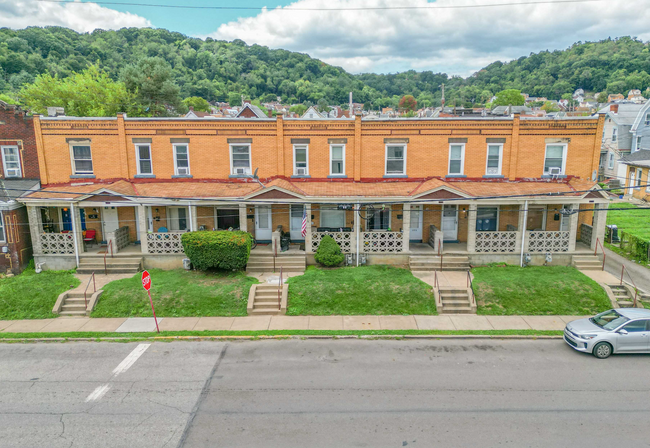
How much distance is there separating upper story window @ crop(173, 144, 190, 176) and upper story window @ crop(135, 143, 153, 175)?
56.5 inches

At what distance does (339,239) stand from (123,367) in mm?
11234

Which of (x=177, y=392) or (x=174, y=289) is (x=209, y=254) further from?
(x=177, y=392)

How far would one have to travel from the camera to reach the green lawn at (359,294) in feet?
Result: 55.2

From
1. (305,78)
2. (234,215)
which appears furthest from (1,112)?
(305,78)

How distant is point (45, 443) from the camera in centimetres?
924

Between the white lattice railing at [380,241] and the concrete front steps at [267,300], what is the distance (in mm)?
4967

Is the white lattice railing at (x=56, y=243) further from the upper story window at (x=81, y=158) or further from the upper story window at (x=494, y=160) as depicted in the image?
the upper story window at (x=494, y=160)

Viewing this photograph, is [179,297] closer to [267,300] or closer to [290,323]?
[267,300]

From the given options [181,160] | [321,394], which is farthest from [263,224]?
[321,394]

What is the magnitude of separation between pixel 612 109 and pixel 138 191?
214 ft

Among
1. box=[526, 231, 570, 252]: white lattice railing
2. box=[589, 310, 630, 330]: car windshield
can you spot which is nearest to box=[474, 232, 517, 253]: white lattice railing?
box=[526, 231, 570, 252]: white lattice railing

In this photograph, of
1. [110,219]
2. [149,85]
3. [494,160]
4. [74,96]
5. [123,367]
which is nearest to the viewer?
[123,367]

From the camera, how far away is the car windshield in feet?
43.7

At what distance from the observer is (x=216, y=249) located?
18.5m
